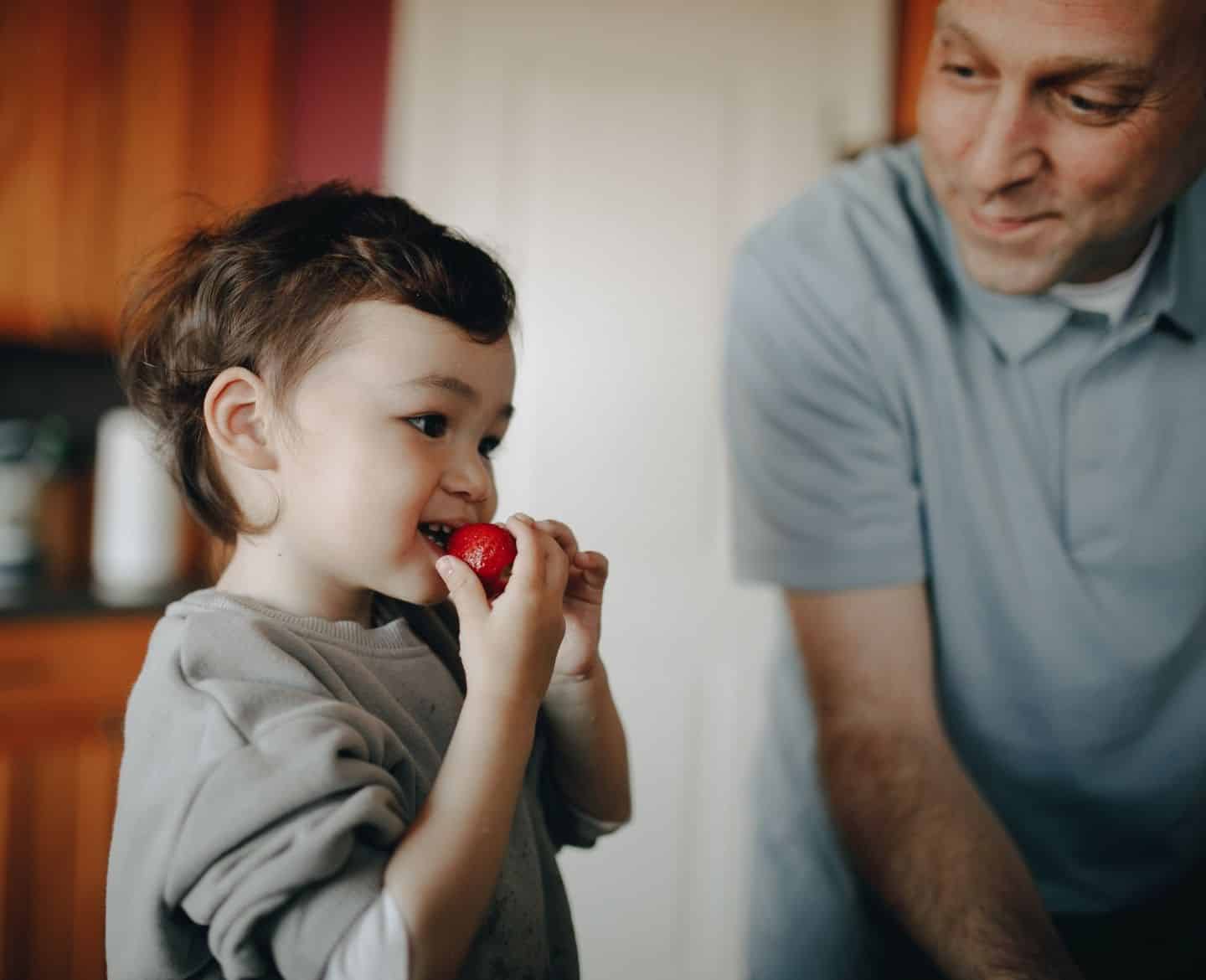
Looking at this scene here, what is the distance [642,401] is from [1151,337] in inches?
51.0

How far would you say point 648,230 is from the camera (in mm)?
2164

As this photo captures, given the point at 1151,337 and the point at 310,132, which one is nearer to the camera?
the point at 1151,337

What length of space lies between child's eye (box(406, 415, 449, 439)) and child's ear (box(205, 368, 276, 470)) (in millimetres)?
104

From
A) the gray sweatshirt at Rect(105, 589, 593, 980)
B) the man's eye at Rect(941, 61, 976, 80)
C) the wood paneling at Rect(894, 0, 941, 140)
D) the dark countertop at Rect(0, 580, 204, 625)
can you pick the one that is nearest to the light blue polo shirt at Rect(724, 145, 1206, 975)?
the man's eye at Rect(941, 61, 976, 80)

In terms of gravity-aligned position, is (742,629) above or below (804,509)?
below

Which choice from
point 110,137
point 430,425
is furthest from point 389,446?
point 110,137

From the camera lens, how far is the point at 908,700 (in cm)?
94

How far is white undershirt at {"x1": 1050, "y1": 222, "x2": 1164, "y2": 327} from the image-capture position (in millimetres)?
929

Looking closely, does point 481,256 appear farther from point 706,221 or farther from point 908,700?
point 706,221

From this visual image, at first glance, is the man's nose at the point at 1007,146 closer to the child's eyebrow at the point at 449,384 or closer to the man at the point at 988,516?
the man at the point at 988,516

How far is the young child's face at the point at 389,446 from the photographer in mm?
626

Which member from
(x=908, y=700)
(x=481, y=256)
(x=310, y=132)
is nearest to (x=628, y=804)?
(x=908, y=700)

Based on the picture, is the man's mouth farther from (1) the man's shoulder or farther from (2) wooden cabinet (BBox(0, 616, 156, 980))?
(2) wooden cabinet (BBox(0, 616, 156, 980))

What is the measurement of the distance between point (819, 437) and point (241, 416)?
580 millimetres
